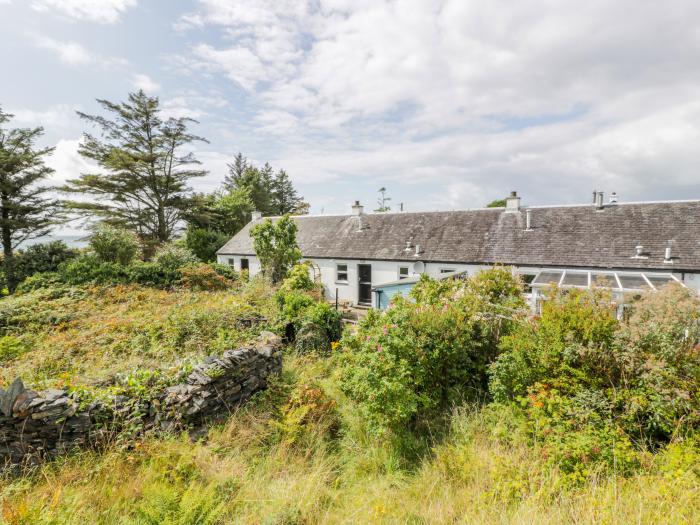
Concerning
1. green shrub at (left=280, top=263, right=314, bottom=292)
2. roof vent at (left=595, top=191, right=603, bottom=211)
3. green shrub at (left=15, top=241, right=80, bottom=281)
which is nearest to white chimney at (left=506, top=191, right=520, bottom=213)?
roof vent at (left=595, top=191, right=603, bottom=211)

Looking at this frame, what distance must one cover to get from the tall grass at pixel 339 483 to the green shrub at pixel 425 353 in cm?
52

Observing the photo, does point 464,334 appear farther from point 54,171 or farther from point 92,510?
point 54,171

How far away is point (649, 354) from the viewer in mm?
4156

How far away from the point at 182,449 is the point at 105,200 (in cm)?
2903

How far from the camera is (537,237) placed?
16.2 metres

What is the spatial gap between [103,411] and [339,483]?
358cm

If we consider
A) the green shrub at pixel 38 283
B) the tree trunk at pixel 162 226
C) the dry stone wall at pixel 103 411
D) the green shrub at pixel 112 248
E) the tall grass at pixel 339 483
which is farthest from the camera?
the tree trunk at pixel 162 226

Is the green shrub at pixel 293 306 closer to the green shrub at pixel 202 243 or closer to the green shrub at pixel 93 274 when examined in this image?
the green shrub at pixel 93 274

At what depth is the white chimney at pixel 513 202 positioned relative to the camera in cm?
1795

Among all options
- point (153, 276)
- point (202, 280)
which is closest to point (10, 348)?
point (153, 276)

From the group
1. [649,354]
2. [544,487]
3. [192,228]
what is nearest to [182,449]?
[544,487]

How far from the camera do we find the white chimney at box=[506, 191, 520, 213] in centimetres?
1795

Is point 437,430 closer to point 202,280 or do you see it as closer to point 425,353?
point 425,353

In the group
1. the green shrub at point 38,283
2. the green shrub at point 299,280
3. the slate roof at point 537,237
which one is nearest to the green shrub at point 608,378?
the green shrub at point 299,280
